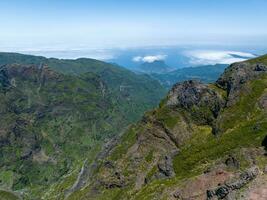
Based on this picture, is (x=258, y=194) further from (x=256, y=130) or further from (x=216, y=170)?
(x=256, y=130)

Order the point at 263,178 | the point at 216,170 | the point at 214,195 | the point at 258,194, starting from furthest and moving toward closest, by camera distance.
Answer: the point at 216,170 < the point at 214,195 < the point at 263,178 < the point at 258,194

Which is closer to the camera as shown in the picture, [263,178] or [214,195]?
[263,178]

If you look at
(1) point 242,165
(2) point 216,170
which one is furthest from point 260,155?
(2) point 216,170

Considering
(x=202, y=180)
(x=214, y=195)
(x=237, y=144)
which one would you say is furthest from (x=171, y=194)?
(x=237, y=144)

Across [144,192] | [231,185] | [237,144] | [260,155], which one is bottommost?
[144,192]

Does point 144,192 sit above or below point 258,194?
below

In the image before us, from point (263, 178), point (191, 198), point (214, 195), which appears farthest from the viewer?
point (191, 198)

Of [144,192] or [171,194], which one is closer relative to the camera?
[171,194]

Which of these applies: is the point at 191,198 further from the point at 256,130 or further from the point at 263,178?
the point at 256,130

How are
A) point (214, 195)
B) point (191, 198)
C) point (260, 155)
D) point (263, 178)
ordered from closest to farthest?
point (263, 178)
point (214, 195)
point (191, 198)
point (260, 155)
